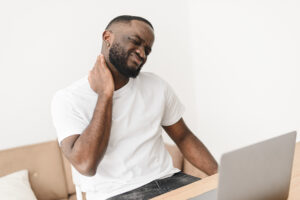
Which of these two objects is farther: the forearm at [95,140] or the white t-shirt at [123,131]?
the white t-shirt at [123,131]

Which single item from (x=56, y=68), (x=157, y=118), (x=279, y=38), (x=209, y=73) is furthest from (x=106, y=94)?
(x=209, y=73)

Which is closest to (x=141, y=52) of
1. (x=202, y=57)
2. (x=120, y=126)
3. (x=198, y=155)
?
(x=120, y=126)

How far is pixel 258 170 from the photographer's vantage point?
29.0 inches

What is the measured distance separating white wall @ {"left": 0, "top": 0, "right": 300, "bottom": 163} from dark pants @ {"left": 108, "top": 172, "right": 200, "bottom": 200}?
74cm

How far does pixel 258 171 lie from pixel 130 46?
2.68ft

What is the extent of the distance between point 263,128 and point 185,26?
96cm

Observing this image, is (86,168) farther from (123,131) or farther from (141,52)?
(141,52)

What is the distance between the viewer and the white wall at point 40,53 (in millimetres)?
1900

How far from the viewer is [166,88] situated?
156 centimetres

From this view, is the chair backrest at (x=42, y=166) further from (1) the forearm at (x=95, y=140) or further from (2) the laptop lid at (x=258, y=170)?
(2) the laptop lid at (x=258, y=170)

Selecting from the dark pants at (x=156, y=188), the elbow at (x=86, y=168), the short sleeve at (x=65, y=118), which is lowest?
the dark pants at (x=156, y=188)

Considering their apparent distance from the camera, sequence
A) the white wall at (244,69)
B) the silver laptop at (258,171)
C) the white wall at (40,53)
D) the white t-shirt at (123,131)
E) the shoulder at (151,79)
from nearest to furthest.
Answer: the silver laptop at (258,171)
the white t-shirt at (123,131)
the shoulder at (151,79)
the white wall at (244,69)
the white wall at (40,53)

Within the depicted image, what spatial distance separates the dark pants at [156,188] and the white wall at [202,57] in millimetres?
744

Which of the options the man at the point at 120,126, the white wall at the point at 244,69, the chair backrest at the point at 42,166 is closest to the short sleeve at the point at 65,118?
the man at the point at 120,126
